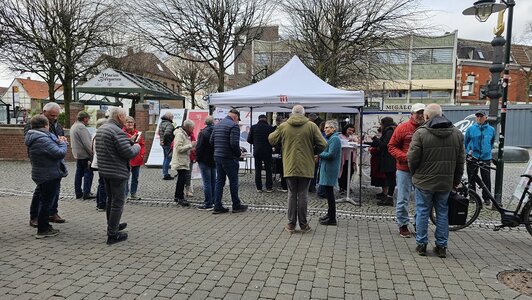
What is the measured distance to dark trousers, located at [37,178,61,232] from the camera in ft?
16.7

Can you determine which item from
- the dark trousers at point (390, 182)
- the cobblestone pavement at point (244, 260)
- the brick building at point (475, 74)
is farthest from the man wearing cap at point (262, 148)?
the brick building at point (475, 74)

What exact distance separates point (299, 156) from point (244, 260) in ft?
5.52

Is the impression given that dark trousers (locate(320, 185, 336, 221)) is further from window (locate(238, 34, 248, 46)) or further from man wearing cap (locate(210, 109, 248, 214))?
window (locate(238, 34, 248, 46))

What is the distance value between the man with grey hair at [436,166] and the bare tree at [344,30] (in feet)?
42.3

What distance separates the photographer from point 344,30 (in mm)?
16719

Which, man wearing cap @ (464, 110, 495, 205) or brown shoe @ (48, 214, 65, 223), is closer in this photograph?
brown shoe @ (48, 214, 65, 223)

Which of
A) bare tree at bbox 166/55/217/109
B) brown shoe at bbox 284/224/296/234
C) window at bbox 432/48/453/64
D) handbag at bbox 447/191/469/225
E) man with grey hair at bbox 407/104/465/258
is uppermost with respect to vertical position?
window at bbox 432/48/453/64

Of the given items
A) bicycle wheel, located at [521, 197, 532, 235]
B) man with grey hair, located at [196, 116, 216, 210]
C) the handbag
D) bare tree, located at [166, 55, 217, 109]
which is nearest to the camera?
the handbag

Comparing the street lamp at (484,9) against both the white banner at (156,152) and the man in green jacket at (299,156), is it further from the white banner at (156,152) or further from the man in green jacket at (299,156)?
the white banner at (156,152)

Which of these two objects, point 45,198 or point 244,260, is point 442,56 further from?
point 45,198

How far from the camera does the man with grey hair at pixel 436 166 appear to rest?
4.39m

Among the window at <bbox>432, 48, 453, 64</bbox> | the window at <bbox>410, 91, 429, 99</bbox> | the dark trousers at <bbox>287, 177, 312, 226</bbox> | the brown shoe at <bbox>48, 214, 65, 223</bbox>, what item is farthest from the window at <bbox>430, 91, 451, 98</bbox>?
the brown shoe at <bbox>48, 214, 65, 223</bbox>

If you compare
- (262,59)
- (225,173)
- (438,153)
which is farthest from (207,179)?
(262,59)

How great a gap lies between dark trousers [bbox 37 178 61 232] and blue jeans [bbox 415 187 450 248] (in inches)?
185
